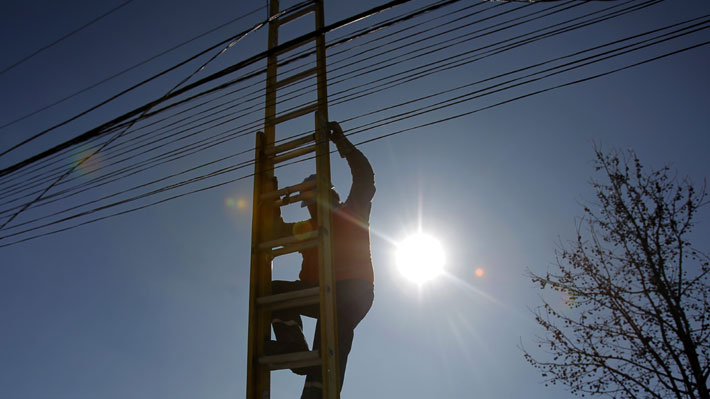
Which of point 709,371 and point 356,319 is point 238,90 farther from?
point 709,371

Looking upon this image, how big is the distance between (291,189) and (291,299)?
1.00 metres

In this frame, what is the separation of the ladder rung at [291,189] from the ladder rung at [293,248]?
20.0 inches

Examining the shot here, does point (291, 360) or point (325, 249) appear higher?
point (325, 249)

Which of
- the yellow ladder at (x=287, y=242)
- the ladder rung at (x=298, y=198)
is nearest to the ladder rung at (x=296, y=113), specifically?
the yellow ladder at (x=287, y=242)

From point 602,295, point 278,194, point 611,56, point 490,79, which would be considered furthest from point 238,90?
point 602,295

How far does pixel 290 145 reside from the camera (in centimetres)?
464

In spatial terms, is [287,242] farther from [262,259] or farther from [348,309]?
[348,309]

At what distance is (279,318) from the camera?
4156 mm

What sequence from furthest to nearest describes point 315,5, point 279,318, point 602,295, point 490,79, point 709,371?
1. point 602,295
2. point 709,371
3. point 315,5
4. point 490,79
5. point 279,318

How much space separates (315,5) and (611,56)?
3137mm

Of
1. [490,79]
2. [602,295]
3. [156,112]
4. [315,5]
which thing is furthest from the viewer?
[602,295]

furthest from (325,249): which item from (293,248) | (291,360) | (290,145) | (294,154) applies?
(290,145)

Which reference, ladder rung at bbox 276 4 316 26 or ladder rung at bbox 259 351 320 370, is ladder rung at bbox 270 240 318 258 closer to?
ladder rung at bbox 259 351 320 370

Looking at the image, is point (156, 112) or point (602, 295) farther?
point (602, 295)
